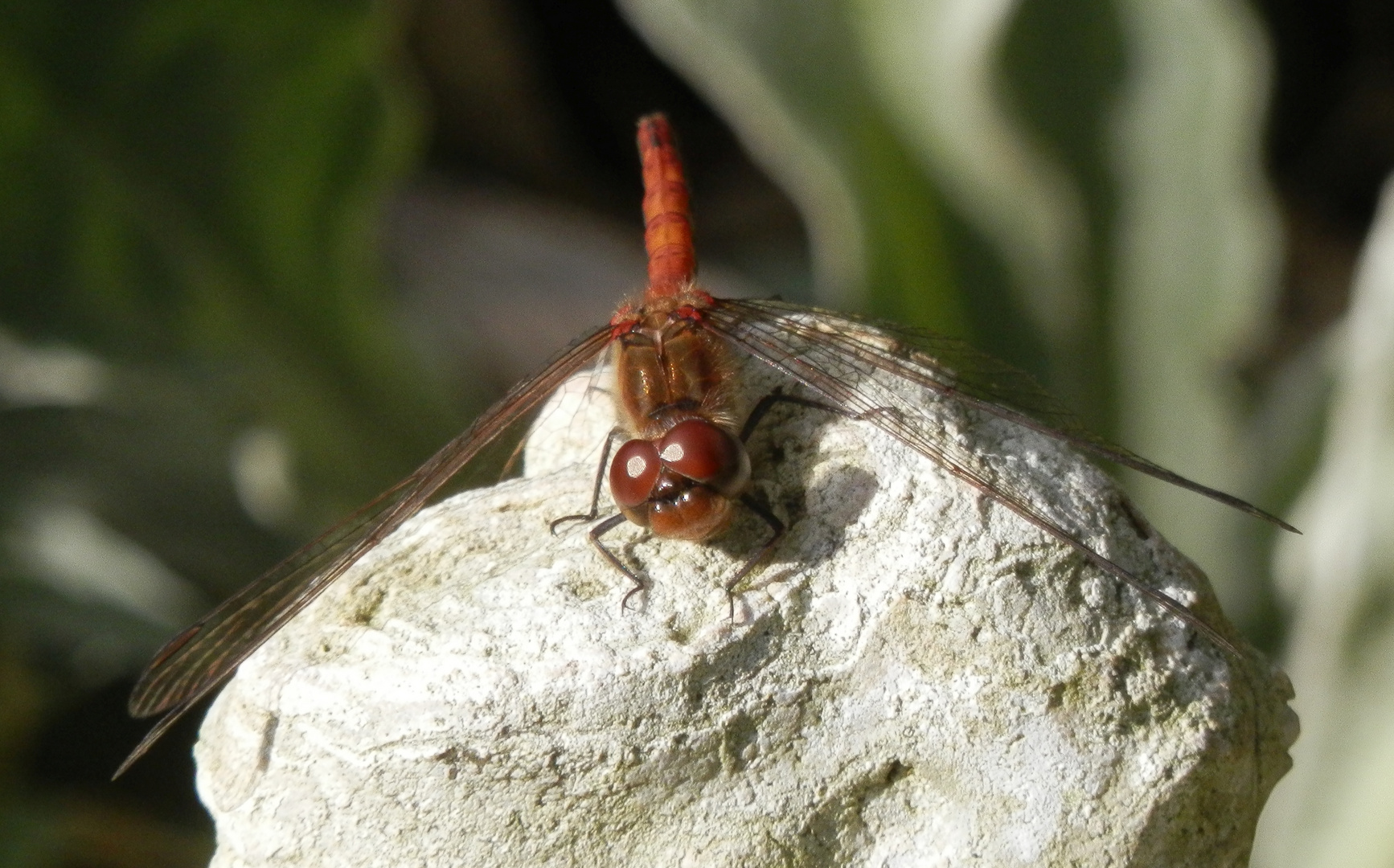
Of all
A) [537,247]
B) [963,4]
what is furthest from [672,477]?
[537,247]

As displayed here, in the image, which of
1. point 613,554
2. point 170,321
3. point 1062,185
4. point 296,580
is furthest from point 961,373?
point 170,321

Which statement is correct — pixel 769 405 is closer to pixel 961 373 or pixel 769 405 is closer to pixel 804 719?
pixel 961 373

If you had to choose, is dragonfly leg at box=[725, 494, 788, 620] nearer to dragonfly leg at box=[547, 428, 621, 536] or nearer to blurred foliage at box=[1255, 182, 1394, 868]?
dragonfly leg at box=[547, 428, 621, 536]

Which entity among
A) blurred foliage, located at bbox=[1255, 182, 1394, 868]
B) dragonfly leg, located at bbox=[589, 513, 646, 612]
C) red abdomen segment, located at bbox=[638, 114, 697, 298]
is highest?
red abdomen segment, located at bbox=[638, 114, 697, 298]

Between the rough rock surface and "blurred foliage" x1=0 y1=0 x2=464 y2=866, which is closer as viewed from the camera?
the rough rock surface

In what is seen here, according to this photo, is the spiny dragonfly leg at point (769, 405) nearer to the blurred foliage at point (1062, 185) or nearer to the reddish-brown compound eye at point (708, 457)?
the reddish-brown compound eye at point (708, 457)

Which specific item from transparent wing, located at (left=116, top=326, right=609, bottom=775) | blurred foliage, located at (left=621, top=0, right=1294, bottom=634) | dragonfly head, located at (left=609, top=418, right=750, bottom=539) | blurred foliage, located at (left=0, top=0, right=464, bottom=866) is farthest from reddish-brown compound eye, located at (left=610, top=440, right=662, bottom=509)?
blurred foliage, located at (left=0, top=0, right=464, bottom=866)

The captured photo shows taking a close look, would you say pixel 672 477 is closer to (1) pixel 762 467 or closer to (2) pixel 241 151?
(1) pixel 762 467
